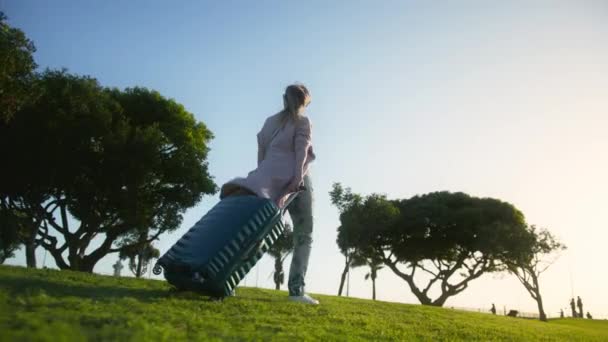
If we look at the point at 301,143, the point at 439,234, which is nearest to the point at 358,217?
the point at 439,234

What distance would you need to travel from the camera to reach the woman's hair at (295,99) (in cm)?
710

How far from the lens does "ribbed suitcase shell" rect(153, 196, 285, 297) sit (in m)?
5.28

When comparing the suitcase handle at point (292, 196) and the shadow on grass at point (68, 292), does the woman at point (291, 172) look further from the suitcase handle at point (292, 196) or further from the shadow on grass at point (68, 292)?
the shadow on grass at point (68, 292)

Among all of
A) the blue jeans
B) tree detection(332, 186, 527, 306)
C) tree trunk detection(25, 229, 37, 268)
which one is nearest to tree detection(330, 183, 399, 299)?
tree detection(332, 186, 527, 306)

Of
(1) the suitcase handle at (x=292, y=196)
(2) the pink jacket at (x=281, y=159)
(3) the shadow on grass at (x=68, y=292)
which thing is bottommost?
(3) the shadow on grass at (x=68, y=292)

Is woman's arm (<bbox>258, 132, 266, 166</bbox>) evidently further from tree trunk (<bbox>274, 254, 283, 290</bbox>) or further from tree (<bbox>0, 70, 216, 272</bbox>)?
tree trunk (<bbox>274, 254, 283, 290</bbox>)

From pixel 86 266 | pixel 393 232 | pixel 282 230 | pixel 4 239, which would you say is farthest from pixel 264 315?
pixel 393 232

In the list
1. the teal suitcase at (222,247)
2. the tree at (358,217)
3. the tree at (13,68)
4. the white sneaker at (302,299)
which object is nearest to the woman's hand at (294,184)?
the teal suitcase at (222,247)

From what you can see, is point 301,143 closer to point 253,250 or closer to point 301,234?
point 301,234

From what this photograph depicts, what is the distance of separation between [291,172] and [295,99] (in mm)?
1302

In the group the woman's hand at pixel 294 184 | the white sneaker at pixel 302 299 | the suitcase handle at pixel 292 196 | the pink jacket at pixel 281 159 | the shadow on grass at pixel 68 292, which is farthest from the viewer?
the white sneaker at pixel 302 299

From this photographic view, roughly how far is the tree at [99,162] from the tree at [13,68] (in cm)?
196

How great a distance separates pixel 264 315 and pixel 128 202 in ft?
Result: 76.9

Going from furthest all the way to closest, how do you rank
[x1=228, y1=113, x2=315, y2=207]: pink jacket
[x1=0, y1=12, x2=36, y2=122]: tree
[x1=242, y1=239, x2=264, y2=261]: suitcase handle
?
[x1=0, y1=12, x2=36, y2=122]: tree → [x1=228, y1=113, x2=315, y2=207]: pink jacket → [x1=242, y1=239, x2=264, y2=261]: suitcase handle
